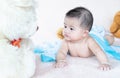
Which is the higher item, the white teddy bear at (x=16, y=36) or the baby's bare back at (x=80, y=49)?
the white teddy bear at (x=16, y=36)

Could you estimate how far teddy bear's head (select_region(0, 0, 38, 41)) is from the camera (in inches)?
40.2

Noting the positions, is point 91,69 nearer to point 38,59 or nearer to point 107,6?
point 38,59

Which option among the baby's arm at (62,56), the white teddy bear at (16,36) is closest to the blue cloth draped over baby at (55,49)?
the baby's arm at (62,56)

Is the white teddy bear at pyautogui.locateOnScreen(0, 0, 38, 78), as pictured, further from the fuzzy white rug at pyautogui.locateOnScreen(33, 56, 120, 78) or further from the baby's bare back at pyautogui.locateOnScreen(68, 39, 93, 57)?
the baby's bare back at pyautogui.locateOnScreen(68, 39, 93, 57)

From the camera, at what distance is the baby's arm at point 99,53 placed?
127cm

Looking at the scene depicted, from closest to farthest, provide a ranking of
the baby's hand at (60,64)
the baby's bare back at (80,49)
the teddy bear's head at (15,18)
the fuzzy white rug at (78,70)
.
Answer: the teddy bear's head at (15,18), the fuzzy white rug at (78,70), the baby's hand at (60,64), the baby's bare back at (80,49)

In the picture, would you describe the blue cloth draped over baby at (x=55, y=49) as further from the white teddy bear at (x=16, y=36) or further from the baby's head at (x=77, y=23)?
the white teddy bear at (x=16, y=36)

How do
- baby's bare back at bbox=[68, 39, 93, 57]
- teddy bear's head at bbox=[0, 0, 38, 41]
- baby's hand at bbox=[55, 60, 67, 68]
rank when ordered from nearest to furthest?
teddy bear's head at bbox=[0, 0, 38, 41], baby's hand at bbox=[55, 60, 67, 68], baby's bare back at bbox=[68, 39, 93, 57]

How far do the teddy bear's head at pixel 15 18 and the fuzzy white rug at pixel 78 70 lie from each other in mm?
221

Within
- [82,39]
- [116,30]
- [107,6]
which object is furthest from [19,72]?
[107,6]

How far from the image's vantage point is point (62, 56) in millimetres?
1379

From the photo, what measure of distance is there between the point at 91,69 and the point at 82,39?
221 millimetres

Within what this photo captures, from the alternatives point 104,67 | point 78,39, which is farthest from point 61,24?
→ point 104,67

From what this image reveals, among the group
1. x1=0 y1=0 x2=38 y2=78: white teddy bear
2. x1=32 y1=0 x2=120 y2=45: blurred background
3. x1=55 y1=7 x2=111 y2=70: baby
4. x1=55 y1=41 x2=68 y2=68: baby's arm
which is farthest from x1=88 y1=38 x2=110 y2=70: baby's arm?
x1=32 y1=0 x2=120 y2=45: blurred background
